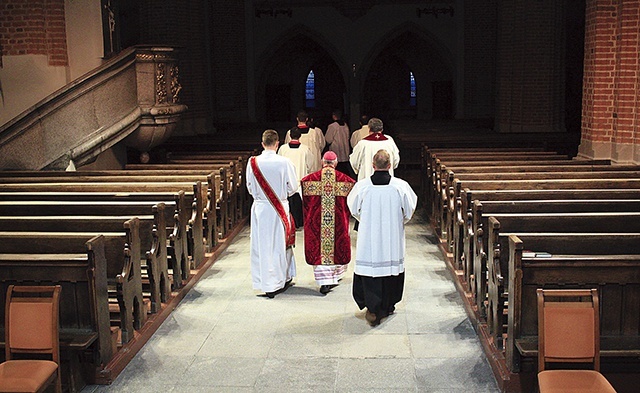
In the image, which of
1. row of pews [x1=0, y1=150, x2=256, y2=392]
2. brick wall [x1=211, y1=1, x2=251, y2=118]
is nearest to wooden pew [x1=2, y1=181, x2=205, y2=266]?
row of pews [x1=0, y1=150, x2=256, y2=392]

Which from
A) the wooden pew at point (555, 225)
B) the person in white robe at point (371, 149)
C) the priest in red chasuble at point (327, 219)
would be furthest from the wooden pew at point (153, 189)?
the wooden pew at point (555, 225)

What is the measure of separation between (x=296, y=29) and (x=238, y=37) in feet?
6.90

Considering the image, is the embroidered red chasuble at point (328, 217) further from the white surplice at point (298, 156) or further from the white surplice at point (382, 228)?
the white surplice at point (298, 156)

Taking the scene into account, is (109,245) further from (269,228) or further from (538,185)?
(538,185)

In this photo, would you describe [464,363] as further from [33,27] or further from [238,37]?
[238,37]

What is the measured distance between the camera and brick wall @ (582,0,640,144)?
1062cm

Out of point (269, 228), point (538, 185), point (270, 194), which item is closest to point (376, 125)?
point (538, 185)

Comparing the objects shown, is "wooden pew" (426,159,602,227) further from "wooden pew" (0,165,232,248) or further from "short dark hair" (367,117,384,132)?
"wooden pew" (0,165,232,248)

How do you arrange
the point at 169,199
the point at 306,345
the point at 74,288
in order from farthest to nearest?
the point at 169,199 → the point at 306,345 → the point at 74,288

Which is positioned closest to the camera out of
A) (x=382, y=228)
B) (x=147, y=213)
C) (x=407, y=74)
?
(x=382, y=228)

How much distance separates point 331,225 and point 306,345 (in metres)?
1.68

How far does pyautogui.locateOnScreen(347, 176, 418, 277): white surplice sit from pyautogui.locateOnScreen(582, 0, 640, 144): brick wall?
5.31m

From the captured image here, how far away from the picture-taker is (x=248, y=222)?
1161 cm

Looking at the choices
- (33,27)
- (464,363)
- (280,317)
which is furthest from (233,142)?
(464,363)
